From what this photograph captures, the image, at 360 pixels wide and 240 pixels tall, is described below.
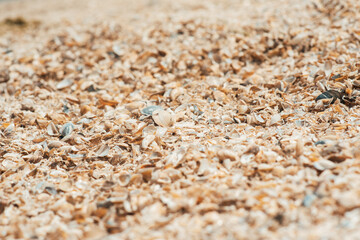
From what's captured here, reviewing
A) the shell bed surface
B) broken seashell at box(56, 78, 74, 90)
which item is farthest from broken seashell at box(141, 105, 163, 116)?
broken seashell at box(56, 78, 74, 90)

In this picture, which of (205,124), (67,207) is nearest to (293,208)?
(205,124)

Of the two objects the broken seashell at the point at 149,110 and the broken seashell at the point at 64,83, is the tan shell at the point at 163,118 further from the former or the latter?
the broken seashell at the point at 64,83

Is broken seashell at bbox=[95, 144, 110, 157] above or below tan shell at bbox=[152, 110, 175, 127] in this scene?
below

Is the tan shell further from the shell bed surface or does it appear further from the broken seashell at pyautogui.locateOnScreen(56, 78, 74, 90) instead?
the broken seashell at pyautogui.locateOnScreen(56, 78, 74, 90)

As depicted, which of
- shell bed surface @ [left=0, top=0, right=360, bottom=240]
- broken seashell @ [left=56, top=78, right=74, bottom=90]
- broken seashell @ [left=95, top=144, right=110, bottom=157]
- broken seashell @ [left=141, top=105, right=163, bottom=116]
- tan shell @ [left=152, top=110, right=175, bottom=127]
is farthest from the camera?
broken seashell @ [left=56, top=78, right=74, bottom=90]

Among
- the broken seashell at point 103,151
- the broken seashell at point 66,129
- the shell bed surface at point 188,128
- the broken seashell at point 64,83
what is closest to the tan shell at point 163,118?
the shell bed surface at point 188,128

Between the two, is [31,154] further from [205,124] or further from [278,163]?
[278,163]

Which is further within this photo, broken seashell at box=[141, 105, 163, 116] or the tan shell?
broken seashell at box=[141, 105, 163, 116]

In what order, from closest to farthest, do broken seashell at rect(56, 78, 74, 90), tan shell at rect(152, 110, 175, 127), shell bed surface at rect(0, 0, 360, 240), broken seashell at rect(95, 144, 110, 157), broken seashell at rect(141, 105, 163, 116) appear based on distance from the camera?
1. shell bed surface at rect(0, 0, 360, 240)
2. broken seashell at rect(95, 144, 110, 157)
3. tan shell at rect(152, 110, 175, 127)
4. broken seashell at rect(141, 105, 163, 116)
5. broken seashell at rect(56, 78, 74, 90)
